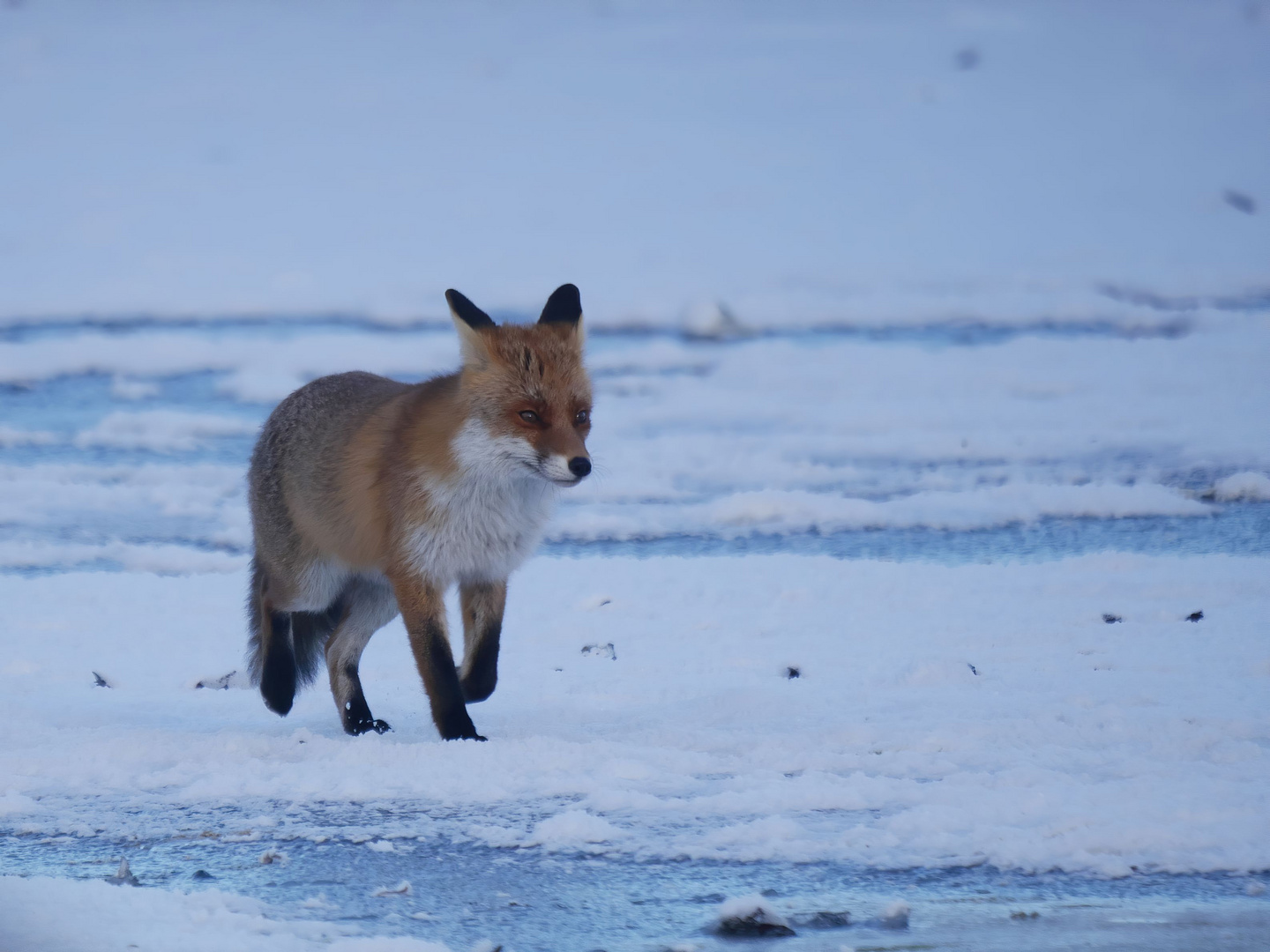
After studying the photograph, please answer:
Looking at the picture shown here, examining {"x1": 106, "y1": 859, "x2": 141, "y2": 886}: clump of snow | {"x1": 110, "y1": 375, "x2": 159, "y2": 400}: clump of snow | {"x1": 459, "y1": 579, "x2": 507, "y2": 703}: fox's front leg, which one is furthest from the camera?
{"x1": 110, "y1": 375, "x2": 159, "y2": 400}: clump of snow

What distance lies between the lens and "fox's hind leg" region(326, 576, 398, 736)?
5.15 m

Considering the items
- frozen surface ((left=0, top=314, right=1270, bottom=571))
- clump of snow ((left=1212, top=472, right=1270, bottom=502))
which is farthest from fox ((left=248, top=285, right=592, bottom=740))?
clump of snow ((left=1212, top=472, right=1270, bottom=502))

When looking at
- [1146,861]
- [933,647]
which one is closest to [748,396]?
[933,647]

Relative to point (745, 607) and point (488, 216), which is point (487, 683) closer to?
point (745, 607)

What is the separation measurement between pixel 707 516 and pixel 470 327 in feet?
12.9

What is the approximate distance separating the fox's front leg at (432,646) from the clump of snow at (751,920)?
6.04 feet

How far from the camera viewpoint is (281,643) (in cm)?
540

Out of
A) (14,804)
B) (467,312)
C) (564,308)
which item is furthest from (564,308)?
(14,804)

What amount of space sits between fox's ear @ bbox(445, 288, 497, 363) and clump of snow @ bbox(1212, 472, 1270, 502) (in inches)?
219

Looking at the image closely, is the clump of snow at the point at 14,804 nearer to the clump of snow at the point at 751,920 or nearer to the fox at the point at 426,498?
the fox at the point at 426,498

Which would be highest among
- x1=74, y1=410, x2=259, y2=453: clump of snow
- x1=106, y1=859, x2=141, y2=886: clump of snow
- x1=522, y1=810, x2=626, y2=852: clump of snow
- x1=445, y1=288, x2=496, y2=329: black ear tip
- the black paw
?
x1=445, y1=288, x2=496, y2=329: black ear tip

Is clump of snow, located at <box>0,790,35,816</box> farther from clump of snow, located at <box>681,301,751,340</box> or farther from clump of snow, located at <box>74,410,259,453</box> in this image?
clump of snow, located at <box>681,301,751,340</box>

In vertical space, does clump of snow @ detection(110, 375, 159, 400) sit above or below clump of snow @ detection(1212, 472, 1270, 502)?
below

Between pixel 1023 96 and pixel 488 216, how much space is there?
7.46 meters
